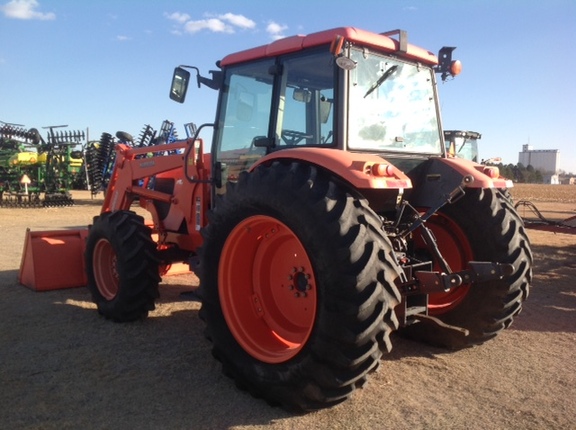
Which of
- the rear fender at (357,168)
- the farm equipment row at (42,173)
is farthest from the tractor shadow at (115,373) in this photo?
the farm equipment row at (42,173)

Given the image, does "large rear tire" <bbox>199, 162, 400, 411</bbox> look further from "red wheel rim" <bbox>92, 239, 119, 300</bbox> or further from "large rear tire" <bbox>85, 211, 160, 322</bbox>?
"red wheel rim" <bbox>92, 239, 119, 300</bbox>

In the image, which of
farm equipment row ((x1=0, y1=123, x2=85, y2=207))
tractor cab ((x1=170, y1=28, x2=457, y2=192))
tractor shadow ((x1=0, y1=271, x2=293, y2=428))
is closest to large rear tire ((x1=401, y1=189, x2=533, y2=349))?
tractor cab ((x1=170, y1=28, x2=457, y2=192))

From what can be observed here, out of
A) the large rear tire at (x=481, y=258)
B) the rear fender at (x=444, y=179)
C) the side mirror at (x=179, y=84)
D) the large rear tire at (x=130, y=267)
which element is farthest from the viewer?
the large rear tire at (x=130, y=267)

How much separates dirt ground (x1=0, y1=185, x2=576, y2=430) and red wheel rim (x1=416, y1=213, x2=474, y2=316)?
1.32 ft

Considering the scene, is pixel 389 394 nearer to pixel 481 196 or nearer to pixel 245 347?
pixel 245 347

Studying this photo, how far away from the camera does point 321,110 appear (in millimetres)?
4254

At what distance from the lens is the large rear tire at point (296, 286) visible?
3117mm

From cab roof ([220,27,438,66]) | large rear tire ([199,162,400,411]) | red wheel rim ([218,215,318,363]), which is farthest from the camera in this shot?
cab roof ([220,27,438,66])

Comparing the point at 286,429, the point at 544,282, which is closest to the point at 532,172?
the point at 544,282

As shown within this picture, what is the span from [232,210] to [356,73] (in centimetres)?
139

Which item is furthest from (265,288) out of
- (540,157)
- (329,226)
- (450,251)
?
(540,157)

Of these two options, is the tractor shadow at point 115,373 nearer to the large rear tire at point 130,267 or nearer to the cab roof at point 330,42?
the large rear tire at point 130,267

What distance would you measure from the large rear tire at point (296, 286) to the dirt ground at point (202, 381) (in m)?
0.25

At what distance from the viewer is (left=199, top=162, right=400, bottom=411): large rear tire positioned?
123 inches
